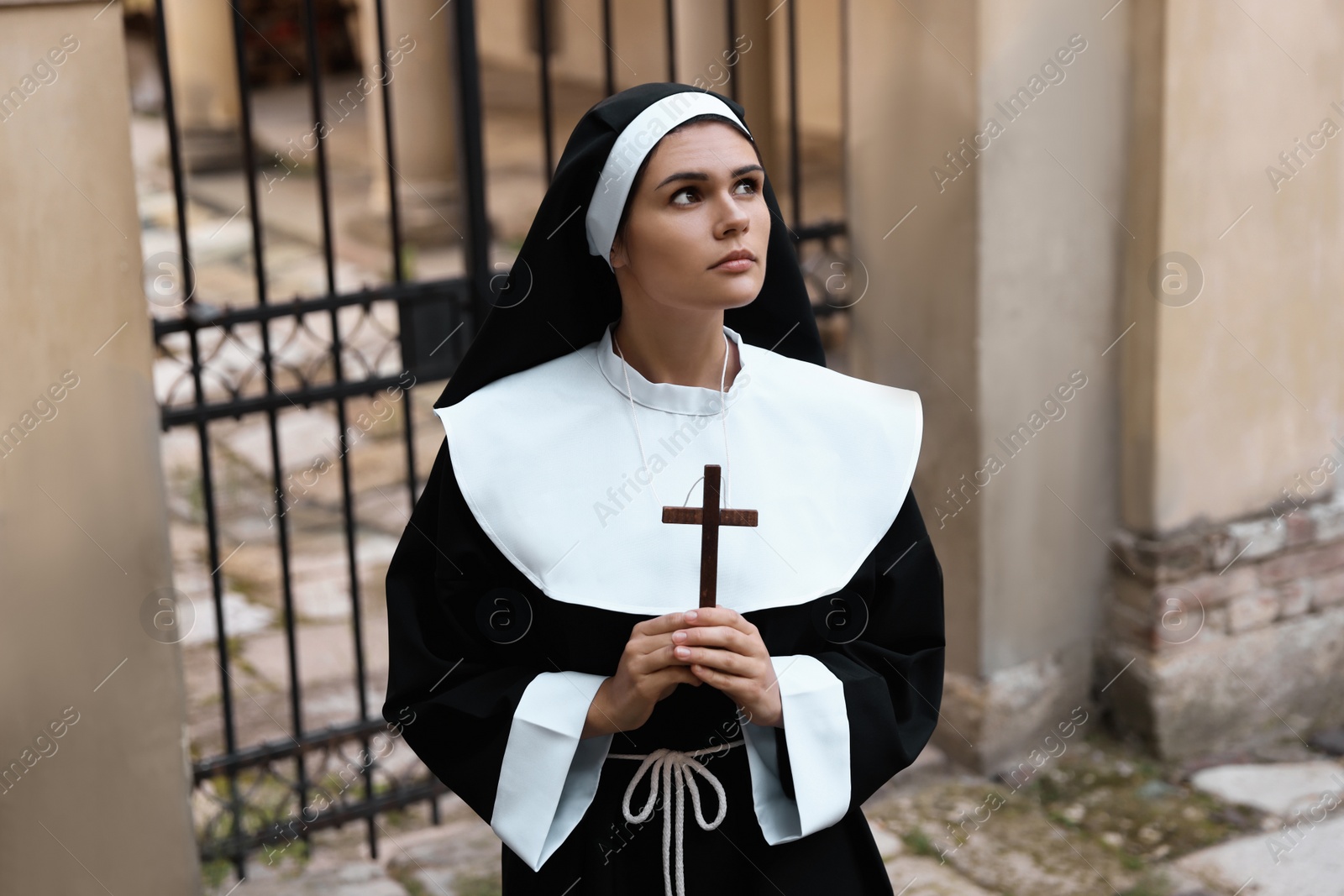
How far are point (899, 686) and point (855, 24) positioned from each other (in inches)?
108

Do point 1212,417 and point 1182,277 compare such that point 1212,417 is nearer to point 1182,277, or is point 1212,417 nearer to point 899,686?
point 1182,277

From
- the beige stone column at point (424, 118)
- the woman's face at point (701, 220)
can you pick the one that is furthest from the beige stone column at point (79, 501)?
the beige stone column at point (424, 118)

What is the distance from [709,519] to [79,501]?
1.83m

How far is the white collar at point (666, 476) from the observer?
2.28 m

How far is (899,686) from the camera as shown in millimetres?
2406

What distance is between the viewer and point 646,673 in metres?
2.14

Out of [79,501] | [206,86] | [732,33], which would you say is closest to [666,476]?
[79,501]

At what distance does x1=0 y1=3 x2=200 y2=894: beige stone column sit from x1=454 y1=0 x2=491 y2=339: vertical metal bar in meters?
0.75

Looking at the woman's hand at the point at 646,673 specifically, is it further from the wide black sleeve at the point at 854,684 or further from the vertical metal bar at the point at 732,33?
the vertical metal bar at the point at 732,33

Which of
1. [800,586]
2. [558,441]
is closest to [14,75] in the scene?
[558,441]

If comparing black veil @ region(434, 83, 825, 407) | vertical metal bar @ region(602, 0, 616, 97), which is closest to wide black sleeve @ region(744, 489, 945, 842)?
black veil @ region(434, 83, 825, 407)

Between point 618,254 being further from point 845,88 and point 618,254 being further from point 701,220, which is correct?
point 845,88

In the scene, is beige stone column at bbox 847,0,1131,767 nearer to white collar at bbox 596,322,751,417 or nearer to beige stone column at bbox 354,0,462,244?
white collar at bbox 596,322,751,417

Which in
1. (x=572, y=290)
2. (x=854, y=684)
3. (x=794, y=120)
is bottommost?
(x=854, y=684)
